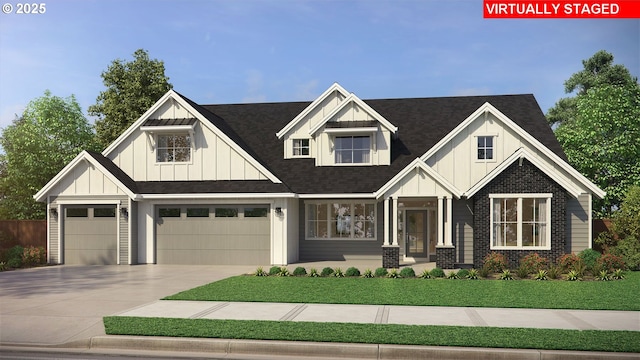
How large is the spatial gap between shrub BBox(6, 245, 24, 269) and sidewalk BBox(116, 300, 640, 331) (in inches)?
523

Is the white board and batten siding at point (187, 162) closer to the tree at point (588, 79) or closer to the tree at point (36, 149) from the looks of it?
the tree at point (36, 149)

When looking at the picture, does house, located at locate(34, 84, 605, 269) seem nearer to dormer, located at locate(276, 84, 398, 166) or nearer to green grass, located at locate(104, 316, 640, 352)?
dormer, located at locate(276, 84, 398, 166)

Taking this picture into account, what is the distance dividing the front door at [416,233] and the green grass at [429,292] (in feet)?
23.0

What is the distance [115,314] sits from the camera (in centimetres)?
1202

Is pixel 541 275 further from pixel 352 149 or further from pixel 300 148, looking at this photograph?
pixel 300 148

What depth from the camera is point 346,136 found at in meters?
26.3

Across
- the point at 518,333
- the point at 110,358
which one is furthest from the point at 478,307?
the point at 110,358

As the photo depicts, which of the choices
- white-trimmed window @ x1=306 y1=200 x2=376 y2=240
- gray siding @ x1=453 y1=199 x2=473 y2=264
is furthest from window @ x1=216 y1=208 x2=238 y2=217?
gray siding @ x1=453 y1=199 x2=473 y2=264

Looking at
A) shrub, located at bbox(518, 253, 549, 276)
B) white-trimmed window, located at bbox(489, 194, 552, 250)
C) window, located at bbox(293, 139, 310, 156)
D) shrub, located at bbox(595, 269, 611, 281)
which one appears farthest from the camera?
window, located at bbox(293, 139, 310, 156)

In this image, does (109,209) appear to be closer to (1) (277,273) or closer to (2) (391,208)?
(1) (277,273)

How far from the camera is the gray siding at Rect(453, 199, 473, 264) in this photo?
23375 millimetres

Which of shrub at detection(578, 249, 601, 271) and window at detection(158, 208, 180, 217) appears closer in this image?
shrub at detection(578, 249, 601, 271)

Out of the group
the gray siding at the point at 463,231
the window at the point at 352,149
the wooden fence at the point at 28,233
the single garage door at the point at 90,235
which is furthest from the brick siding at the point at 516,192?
the wooden fence at the point at 28,233

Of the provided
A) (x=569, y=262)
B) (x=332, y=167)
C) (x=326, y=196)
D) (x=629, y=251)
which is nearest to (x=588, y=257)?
(x=569, y=262)
